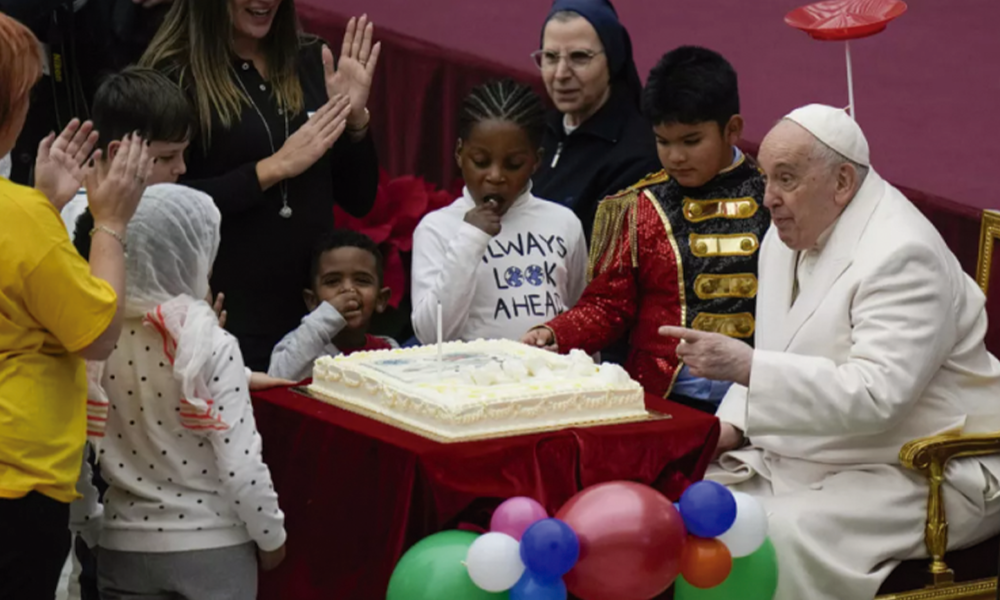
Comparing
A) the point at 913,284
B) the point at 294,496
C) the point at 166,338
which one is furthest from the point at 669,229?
the point at 166,338

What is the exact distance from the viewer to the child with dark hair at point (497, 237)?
4.62 metres

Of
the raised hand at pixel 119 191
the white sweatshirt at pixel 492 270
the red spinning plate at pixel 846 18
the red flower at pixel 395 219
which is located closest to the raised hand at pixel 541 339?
the white sweatshirt at pixel 492 270

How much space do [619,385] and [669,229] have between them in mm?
979

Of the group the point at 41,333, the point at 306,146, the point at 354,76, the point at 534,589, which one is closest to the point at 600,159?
the point at 354,76

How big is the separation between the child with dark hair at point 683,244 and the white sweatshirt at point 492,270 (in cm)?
12

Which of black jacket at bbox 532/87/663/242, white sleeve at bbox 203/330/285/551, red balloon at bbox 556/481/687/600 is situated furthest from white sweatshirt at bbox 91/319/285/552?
black jacket at bbox 532/87/663/242

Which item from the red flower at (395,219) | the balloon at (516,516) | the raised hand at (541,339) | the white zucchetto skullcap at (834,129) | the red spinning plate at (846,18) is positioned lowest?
the balloon at (516,516)

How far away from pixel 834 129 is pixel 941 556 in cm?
110

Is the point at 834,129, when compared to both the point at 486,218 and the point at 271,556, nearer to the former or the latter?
the point at 486,218

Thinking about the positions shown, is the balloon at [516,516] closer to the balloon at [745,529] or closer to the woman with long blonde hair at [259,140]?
the balloon at [745,529]

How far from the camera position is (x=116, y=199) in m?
3.24

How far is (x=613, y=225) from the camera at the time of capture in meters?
4.85

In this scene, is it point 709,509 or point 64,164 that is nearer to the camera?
point 64,164

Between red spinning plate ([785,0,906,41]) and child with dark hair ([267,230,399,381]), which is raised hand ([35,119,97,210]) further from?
red spinning plate ([785,0,906,41])
